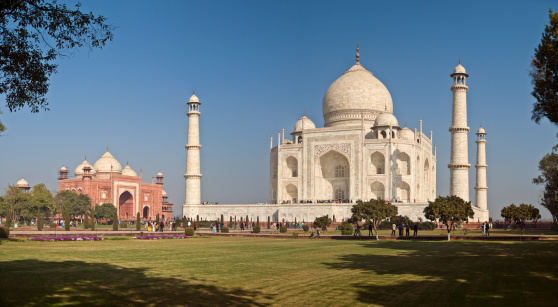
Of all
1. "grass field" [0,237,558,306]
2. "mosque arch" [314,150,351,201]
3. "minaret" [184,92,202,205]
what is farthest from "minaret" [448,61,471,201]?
"grass field" [0,237,558,306]

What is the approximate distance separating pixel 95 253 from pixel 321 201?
112ft

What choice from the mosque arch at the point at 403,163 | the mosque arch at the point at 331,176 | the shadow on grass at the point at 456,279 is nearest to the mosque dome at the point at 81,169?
the mosque arch at the point at 331,176

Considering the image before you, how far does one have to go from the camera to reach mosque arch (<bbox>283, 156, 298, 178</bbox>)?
52062 mm

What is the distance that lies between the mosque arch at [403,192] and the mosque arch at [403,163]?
1132 millimetres

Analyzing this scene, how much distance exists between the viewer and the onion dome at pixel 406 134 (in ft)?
162

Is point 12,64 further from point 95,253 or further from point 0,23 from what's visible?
point 95,253

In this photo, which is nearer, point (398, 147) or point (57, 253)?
point (57, 253)

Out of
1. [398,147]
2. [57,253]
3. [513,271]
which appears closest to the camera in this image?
[513,271]

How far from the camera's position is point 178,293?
8945 mm

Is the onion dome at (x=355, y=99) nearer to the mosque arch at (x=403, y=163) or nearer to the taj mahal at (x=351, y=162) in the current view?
the taj mahal at (x=351, y=162)

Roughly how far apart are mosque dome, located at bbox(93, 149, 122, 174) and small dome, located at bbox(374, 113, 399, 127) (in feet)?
122

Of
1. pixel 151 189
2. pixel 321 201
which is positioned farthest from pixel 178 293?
pixel 151 189

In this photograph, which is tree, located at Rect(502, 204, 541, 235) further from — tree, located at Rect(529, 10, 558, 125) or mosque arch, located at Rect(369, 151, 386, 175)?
mosque arch, located at Rect(369, 151, 386, 175)

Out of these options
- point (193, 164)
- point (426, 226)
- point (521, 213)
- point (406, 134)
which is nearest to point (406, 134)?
point (406, 134)
